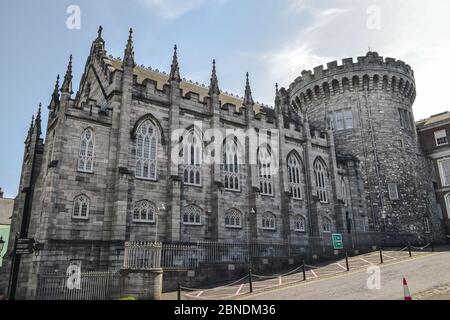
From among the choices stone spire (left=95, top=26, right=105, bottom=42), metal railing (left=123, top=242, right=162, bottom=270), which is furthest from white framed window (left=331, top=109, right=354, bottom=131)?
metal railing (left=123, top=242, right=162, bottom=270)

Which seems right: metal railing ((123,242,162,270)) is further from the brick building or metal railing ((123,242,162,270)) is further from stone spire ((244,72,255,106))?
the brick building

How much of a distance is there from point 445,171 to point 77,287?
42.2m

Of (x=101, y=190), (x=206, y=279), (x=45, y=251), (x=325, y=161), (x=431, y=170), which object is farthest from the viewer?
(x=431, y=170)

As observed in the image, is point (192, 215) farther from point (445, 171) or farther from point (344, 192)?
point (445, 171)

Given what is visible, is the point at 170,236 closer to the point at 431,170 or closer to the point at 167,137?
the point at 167,137

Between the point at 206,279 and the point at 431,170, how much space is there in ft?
114

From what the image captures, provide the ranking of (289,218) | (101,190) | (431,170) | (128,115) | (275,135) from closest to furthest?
(101,190) → (128,115) → (289,218) → (275,135) → (431,170)

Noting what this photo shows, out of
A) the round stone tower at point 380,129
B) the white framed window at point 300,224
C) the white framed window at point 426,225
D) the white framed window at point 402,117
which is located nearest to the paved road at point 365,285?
the white framed window at point 300,224

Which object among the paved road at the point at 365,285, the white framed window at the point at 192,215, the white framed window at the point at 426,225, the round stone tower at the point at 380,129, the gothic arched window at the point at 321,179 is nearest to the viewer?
the paved road at the point at 365,285

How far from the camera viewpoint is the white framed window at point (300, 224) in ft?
103

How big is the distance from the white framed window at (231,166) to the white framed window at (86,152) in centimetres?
1007

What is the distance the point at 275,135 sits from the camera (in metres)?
32.5

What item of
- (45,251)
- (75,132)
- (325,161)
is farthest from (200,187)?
(325,161)

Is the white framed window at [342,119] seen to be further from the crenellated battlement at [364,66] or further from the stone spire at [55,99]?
the stone spire at [55,99]
